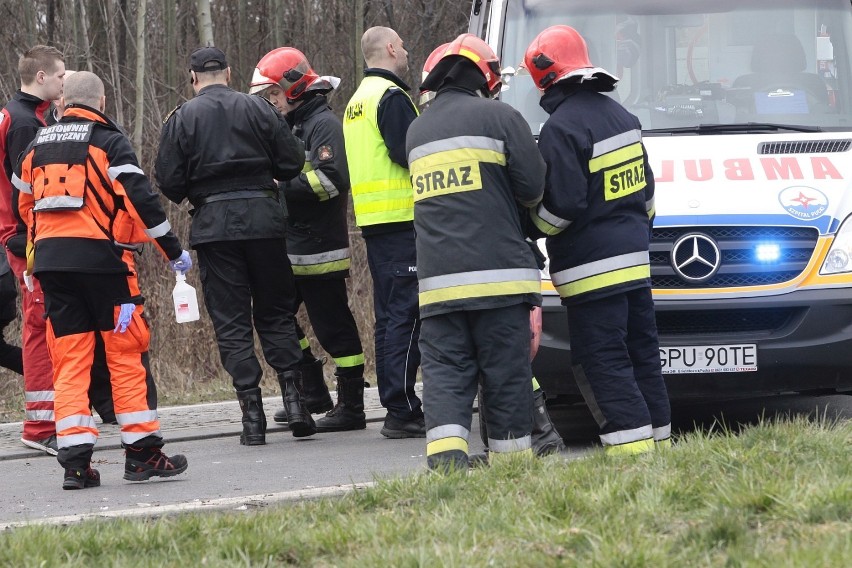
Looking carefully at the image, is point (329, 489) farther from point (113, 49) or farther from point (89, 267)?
point (113, 49)

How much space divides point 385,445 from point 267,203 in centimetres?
146

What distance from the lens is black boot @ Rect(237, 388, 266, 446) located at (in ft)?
24.8

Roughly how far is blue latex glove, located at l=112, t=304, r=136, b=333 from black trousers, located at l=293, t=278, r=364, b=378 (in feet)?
6.31

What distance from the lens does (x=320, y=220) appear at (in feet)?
26.6

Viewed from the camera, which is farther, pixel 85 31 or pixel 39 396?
pixel 85 31

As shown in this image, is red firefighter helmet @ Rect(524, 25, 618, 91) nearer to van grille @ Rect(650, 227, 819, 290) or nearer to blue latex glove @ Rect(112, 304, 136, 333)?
van grille @ Rect(650, 227, 819, 290)

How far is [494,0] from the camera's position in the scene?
26.0 ft

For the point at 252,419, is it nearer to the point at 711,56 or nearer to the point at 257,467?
the point at 257,467

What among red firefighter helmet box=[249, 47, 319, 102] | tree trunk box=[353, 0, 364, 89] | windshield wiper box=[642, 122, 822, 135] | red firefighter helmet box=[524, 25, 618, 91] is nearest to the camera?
red firefighter helmet box=[524, 25, 618, 91]

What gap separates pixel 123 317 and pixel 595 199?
2.18 metres

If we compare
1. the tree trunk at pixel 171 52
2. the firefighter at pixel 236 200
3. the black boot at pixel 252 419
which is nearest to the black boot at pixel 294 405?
the firefighter at pixel 236 200

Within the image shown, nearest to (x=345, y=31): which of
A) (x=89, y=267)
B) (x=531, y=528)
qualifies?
(x=89, y=267)

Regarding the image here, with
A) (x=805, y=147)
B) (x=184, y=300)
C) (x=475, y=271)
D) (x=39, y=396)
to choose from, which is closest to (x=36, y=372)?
(x=39, y=396)

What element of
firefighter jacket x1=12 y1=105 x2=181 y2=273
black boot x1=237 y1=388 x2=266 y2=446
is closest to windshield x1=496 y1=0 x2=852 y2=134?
black boot x1=237 y1=388 x2=266 y2=446
